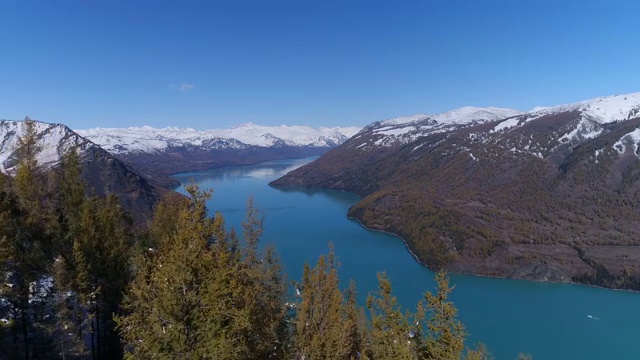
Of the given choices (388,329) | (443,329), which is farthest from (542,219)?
(443,329)

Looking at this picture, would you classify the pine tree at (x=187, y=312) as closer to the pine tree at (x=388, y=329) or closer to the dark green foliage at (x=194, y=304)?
the dark green foliage at (x=194, y=304)

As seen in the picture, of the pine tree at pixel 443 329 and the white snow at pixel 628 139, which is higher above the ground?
the white snow at pixel 628 139

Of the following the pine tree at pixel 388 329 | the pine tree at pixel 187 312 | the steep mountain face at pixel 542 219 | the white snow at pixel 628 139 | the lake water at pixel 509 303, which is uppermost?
the white snow at pixel 628 139

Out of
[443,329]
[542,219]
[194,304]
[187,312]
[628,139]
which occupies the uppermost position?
[628,139]

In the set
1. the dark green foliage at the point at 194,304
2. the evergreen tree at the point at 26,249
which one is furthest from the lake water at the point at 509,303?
the dark green foliage at the point at 194,304

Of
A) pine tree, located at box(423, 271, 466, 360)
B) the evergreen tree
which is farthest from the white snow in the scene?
the evergreen tree

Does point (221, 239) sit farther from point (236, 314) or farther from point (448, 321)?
point (448, 321)

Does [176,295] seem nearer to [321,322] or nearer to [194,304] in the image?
[194,304]

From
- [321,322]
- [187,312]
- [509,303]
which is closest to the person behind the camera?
[187,312]

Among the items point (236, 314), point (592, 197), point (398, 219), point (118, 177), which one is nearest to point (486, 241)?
point (398, 219)
